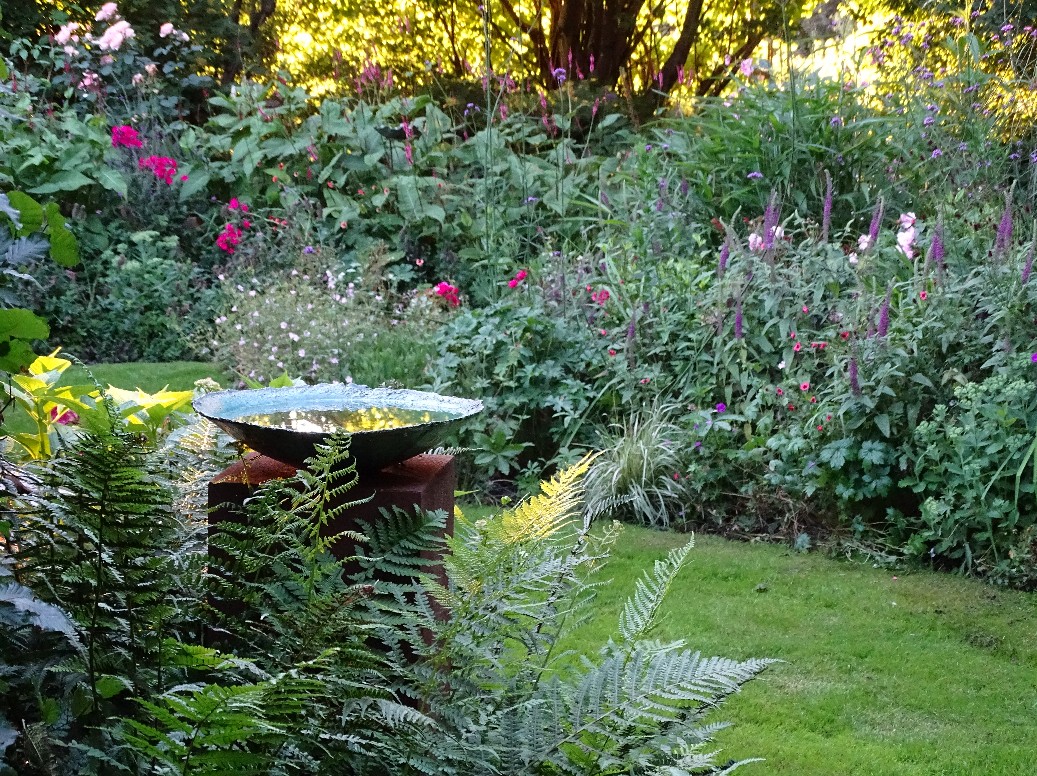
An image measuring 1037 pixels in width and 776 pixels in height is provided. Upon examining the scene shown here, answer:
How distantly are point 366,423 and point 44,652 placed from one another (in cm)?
98

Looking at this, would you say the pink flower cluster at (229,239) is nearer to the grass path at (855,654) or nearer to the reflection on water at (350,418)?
the grass path at (855,654)

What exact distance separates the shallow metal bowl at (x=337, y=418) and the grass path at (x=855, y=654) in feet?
2.61

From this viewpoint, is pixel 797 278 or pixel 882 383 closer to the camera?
pixel 882 383

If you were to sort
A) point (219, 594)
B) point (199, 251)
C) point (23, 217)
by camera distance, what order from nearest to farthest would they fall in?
point (219, 594)
point (23, 217)
point (199, 251)

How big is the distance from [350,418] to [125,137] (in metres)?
6.76

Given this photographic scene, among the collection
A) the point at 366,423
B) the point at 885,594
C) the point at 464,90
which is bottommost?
the point at 885,594

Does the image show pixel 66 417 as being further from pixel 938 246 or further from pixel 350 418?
pixel 938 246

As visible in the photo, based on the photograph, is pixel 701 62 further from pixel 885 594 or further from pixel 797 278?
pixel 885 594

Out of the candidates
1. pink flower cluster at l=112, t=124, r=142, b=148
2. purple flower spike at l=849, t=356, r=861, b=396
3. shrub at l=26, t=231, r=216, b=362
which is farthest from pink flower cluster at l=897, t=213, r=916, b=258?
pink flower cluster at l=112, t=124, r=142, b=148

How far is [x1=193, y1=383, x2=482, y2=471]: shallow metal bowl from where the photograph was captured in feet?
5.77

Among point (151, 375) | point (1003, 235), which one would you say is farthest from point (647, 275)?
point (151, 375)

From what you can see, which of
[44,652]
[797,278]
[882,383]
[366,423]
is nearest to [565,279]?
[797,278]

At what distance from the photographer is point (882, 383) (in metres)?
3.92

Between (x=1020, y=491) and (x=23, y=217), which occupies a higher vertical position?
(x=23, y=217)
